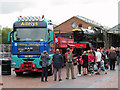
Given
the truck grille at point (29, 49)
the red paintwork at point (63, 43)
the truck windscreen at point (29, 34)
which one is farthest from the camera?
the red paintwork at point (63, 43)

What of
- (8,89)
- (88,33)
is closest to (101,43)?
(88,33)

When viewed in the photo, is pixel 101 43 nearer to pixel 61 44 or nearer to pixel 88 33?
pixel 88 33

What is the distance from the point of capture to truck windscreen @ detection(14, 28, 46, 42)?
1521 cm

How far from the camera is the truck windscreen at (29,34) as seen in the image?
49.9 ft

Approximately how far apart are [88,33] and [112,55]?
29.0ft

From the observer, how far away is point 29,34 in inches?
603

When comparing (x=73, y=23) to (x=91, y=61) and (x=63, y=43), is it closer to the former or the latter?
(x=63, y=43)

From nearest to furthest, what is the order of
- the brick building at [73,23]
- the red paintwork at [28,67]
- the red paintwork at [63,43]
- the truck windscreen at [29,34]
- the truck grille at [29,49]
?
the red paintwork at [28,67], the truck grille at [29,49], the truck windscreen at [29,34], the red paintwork at [63,43], the brick building at [73,23]

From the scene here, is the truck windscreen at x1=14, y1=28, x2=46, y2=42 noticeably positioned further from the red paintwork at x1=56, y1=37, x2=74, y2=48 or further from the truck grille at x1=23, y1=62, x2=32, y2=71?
the red paintwork at x1=56, y1=37, x2=74, y2=48

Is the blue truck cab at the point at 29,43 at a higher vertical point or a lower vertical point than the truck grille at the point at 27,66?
higher

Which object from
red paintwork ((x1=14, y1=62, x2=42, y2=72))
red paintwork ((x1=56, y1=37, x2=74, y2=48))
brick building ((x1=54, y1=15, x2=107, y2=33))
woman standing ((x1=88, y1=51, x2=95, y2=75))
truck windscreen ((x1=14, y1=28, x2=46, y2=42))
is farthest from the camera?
brick building ((x1=54, y1=15, x2=107, y2=33))

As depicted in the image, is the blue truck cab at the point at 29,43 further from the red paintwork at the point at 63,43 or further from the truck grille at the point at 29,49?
the red paintwork at the point at 63,43

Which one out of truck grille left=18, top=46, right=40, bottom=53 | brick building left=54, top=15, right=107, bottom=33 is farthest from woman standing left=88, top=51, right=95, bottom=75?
brick building left=54, top=15, right=107, bottom=33

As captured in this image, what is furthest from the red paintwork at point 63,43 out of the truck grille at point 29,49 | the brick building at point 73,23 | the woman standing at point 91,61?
the brick building at point 73,23
